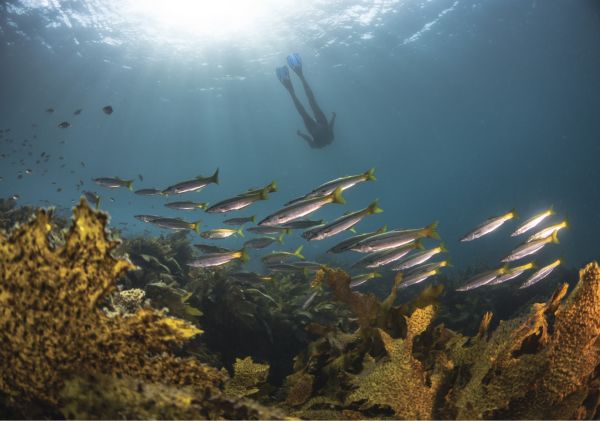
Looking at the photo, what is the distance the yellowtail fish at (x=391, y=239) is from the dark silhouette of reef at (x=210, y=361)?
174cm

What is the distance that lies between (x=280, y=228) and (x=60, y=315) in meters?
5.87

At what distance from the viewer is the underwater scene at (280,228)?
1370mm

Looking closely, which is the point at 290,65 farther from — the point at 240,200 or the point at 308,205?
the point at 308,205

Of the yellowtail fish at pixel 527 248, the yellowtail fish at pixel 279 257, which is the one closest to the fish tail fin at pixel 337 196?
the yellowtail fish at pixel 279 257

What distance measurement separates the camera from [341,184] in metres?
5.64

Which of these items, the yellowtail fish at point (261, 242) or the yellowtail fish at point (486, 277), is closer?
the yellowtail fish at point (486, 277)

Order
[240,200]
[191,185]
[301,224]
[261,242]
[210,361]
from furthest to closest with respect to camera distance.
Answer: [261,242]
[301,224]
[191,185]
[240,200]
[210,361]

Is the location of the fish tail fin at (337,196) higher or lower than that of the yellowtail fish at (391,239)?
higher

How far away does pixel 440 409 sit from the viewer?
2.17 meters

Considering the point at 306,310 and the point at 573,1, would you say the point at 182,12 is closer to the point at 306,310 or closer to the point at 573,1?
the point at 306,310

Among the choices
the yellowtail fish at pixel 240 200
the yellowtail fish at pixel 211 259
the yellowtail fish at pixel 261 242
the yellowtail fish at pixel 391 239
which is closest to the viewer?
the yellowtail fish at pixel 391 239

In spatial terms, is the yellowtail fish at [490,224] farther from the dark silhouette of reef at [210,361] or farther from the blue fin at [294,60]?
the blue fin at [294,60]

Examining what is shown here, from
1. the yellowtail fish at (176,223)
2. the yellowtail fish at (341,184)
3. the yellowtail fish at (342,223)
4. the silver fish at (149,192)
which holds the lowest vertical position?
the yellowtail fish at (342,223)

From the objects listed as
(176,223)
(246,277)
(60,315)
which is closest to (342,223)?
(246,277)
